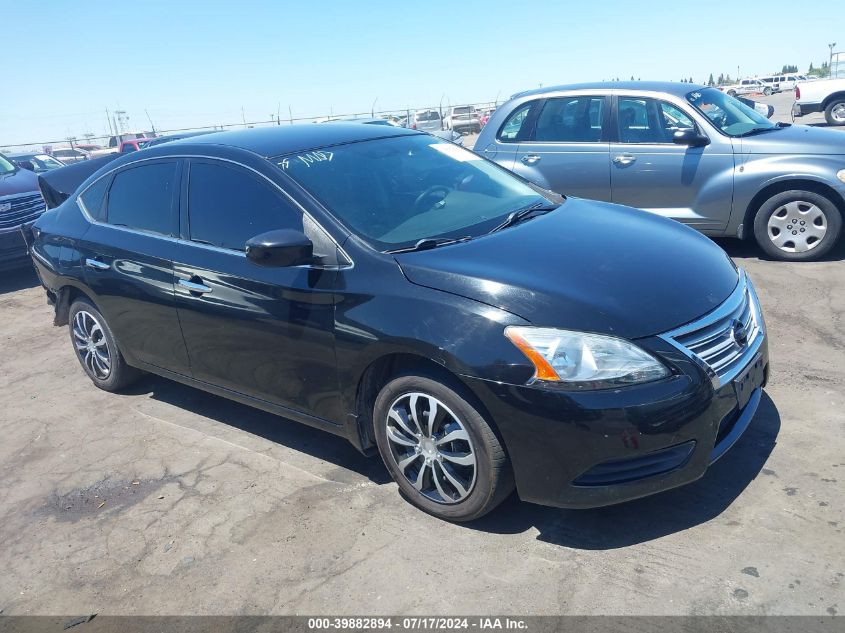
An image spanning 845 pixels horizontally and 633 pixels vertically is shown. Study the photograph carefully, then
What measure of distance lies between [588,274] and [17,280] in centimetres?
905

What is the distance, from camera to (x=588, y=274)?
10.3ft

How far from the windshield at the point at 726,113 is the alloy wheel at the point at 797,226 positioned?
886 millimetres

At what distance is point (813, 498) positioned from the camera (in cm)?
316

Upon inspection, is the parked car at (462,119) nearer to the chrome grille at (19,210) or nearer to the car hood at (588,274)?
the chrome grille at (19,210)

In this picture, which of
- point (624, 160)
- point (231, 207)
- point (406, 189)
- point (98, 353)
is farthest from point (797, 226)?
point (98, 353)

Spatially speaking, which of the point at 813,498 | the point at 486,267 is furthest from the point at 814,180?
the point at 486,267

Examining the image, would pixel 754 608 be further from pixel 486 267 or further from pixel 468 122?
pixel 468 122

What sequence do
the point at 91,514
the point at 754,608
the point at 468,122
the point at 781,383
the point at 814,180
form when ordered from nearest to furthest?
the point at 754,608 → the point at 91,514 → the point at 781,383 → the point at 814,180 → the point at 468,122

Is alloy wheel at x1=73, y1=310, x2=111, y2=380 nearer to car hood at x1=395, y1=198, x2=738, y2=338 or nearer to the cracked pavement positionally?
the cracked pavement

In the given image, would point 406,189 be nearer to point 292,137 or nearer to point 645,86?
point 292,137

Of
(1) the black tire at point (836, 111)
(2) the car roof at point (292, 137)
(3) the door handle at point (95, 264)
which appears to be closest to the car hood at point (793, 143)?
(2) the car roof at point (292, 137)

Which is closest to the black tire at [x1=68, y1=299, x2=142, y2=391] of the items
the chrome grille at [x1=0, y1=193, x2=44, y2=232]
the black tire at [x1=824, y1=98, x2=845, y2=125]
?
the chrome grille at [x1=0, y1=193, x2=44, y2=232]

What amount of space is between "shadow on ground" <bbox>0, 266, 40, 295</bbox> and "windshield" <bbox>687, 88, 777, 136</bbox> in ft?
27.0

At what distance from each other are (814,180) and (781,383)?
3.15 meters
